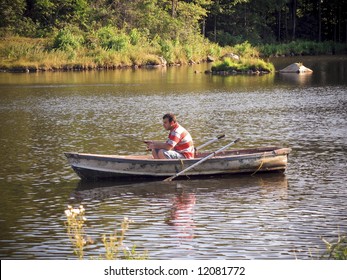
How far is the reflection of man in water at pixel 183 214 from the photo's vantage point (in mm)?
14219

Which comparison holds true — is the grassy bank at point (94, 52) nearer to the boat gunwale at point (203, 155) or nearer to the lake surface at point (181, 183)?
the lake surface at point (181, 183)

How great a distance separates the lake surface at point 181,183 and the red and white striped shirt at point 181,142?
634 millimetres

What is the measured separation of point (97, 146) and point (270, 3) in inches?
2602

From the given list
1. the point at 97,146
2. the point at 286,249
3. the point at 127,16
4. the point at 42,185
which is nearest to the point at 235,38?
the point at 127,16

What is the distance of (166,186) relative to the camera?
59.1ft

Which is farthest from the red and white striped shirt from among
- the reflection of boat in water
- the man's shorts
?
the reflection of boat in water

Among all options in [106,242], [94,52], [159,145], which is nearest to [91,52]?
[94,52]

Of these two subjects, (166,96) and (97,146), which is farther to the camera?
(166,96)

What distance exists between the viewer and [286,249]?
12.8 meters

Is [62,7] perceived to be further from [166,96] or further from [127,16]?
[166,96]

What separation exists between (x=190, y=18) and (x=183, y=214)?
62.6 meters

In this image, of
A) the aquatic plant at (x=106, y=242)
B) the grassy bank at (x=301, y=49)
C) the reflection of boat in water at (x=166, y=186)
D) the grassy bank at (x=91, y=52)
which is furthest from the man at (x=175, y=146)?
the grassy bank at (x=301, y=49)

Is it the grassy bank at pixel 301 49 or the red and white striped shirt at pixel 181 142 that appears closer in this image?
the red and white striped shirt at pixel 181 142

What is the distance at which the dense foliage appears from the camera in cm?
6788
